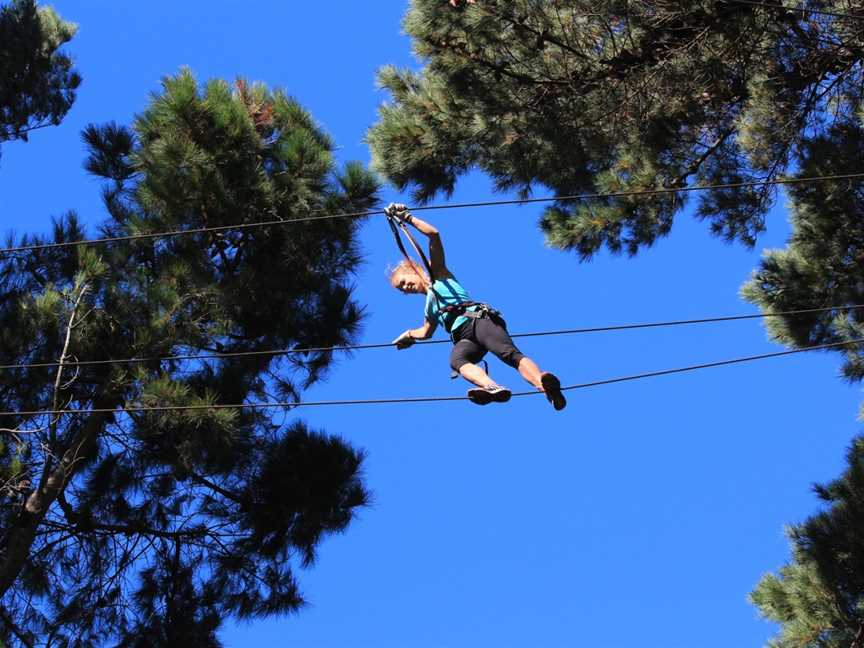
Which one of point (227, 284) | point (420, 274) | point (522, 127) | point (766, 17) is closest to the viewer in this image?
point (420, 274)

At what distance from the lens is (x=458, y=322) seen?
5.80 metres

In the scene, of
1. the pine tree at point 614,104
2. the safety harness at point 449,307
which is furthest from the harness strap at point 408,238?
the pine tree at point 614,104

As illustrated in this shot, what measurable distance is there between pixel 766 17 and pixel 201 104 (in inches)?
146

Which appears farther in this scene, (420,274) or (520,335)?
(420,274)

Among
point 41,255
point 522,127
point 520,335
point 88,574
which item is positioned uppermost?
point 41,255

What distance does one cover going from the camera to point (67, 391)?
8773 mm

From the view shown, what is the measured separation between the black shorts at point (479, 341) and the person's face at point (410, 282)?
0.32 m

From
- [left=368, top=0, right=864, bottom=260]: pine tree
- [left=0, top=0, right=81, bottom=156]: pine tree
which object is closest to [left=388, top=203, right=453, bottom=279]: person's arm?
[left=368, top=0, right=864, bottom=260]: pine tree

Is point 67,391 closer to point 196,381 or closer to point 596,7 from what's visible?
point 196,381

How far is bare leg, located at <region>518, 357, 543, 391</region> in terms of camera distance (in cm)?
530

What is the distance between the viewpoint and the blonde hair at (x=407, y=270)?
5.99 meters

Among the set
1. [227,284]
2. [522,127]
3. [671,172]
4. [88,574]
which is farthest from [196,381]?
[671,172]

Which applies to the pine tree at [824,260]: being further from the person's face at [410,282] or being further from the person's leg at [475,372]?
the person's leg at [475,372]

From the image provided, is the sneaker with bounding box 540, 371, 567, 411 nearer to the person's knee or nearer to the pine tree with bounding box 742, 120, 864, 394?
the person's knee
